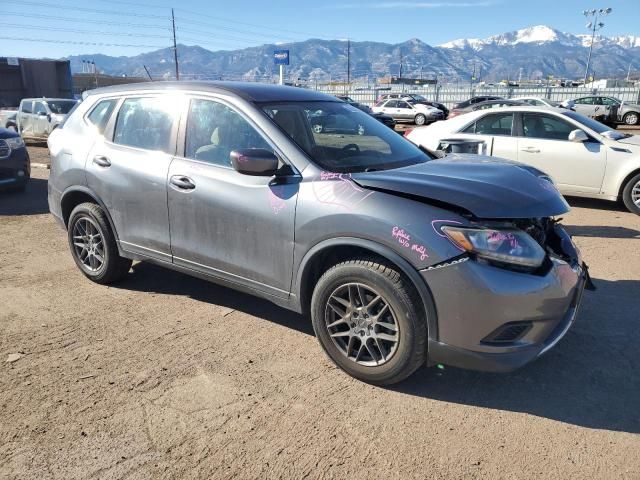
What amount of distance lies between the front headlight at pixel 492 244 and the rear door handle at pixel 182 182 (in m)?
1.90

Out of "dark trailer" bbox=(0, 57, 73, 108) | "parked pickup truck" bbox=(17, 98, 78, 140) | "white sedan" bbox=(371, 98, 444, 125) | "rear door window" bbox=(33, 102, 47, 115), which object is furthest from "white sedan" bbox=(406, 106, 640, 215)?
"dark trailer" bbox=(0, 57, 73, 108)

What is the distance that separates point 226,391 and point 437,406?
1.24 meters

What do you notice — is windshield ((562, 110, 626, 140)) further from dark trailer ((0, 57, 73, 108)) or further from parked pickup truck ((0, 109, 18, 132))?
dark trailer ((0, 57, 73, 108))

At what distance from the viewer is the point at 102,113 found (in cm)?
453

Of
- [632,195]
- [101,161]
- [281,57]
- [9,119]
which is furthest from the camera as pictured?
[281,57]

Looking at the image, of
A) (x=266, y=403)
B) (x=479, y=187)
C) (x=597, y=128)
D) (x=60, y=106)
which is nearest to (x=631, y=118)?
(x=597, y=128)

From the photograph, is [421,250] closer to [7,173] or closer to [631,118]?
[7,173]

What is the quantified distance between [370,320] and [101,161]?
278 cm

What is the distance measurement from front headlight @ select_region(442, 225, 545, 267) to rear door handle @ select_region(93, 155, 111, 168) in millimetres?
2957

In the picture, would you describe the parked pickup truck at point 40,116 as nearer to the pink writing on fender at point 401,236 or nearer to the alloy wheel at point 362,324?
the alloy wheel at point 362,324

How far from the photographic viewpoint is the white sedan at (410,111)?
2961 cm

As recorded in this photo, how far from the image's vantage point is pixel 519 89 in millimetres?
38062

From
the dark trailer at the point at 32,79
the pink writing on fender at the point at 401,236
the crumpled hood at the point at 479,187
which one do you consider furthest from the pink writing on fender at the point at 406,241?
the dark trailer at the point at 32,79

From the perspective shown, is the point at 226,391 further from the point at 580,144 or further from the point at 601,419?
the point at 580,144
